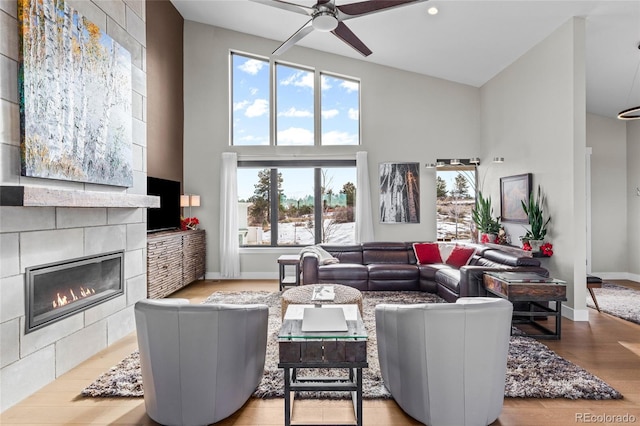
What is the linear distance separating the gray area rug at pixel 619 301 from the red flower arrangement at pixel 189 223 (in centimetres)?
613

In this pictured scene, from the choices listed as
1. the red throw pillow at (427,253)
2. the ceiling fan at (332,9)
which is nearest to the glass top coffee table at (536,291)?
the red throw pillow at (427,253)

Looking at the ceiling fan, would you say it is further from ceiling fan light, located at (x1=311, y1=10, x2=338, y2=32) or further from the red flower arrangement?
the red flower arrangement

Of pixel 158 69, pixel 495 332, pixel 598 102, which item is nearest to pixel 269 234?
pixel 158 69

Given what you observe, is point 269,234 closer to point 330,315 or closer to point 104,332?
point 104,332

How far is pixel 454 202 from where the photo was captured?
21.6 ft

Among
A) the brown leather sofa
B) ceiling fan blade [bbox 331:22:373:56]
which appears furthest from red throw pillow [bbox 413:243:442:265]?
ceiling fan blade [bbox 331:22:373:56]

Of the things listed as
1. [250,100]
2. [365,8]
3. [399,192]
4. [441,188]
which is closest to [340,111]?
[250,100]

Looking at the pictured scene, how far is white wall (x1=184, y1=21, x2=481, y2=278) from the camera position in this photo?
21.5 ft

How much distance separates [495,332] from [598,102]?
18.4ft

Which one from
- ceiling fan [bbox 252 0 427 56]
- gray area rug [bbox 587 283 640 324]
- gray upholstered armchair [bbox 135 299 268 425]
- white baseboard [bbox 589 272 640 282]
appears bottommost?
gray area rug [bbox 587 283 640 324]

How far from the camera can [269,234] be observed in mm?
6758

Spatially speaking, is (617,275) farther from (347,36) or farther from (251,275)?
(251,275)

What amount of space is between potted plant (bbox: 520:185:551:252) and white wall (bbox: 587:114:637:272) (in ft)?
8.03

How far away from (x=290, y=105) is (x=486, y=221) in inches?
160
